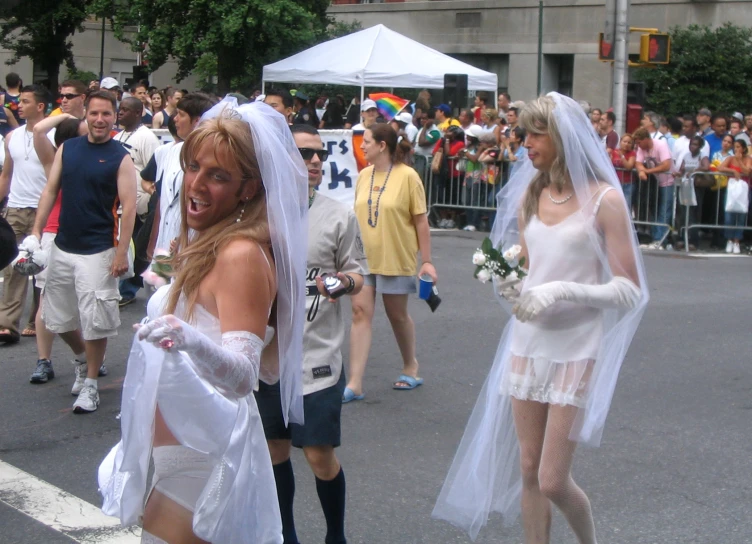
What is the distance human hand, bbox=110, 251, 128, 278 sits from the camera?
6750 millimetres

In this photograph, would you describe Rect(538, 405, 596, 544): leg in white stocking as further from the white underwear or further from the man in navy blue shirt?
the man in navy blue shirt

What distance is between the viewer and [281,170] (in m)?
3.10

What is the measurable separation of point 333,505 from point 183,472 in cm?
148

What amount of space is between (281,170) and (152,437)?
0.84 meters

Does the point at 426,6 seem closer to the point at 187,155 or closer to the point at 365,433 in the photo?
the point at 365,433

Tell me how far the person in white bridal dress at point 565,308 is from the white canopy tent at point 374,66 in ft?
57.0

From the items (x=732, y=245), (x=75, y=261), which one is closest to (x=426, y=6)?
(x=732, y=245)

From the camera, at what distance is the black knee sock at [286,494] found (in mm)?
4301

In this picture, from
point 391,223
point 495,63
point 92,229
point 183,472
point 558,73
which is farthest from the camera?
point 495,63

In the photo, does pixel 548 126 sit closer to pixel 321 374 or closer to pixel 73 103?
pixel 321 374

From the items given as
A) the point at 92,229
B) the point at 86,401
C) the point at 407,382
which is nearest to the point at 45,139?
the point at 92,229

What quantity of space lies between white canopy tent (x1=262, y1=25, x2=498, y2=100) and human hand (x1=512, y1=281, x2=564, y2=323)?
17628 millimetres

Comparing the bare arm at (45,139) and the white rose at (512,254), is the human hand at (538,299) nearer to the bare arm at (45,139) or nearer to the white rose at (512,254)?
the white rose at (512,254)

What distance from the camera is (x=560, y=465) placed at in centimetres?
393
